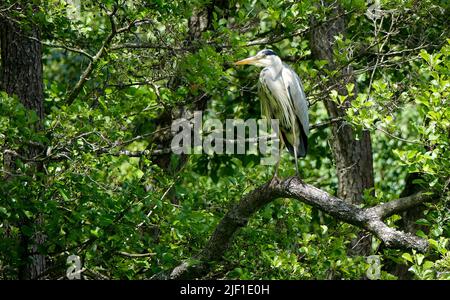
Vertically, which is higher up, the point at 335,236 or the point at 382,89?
the point at 382,89

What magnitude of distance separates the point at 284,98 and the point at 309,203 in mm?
1666

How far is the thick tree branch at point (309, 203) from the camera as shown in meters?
4.53

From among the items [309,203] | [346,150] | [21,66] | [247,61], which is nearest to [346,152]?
[346,150]

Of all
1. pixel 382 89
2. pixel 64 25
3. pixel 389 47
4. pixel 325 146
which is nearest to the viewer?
pixel 382 89

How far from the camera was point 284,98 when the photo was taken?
6.55m

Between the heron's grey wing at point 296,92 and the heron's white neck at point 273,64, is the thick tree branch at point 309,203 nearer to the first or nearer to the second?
the heron's grey wing at point 296,92

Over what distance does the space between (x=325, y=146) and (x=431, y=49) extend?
250 centimetres

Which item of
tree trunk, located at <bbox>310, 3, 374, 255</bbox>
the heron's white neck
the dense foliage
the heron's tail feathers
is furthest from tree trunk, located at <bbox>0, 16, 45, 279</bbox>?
tree trunk, located at <bbox>310, 3, 374, 255</bbox>

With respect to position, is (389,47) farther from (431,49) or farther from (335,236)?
(335,236)

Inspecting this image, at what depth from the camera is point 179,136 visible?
22.9ft
